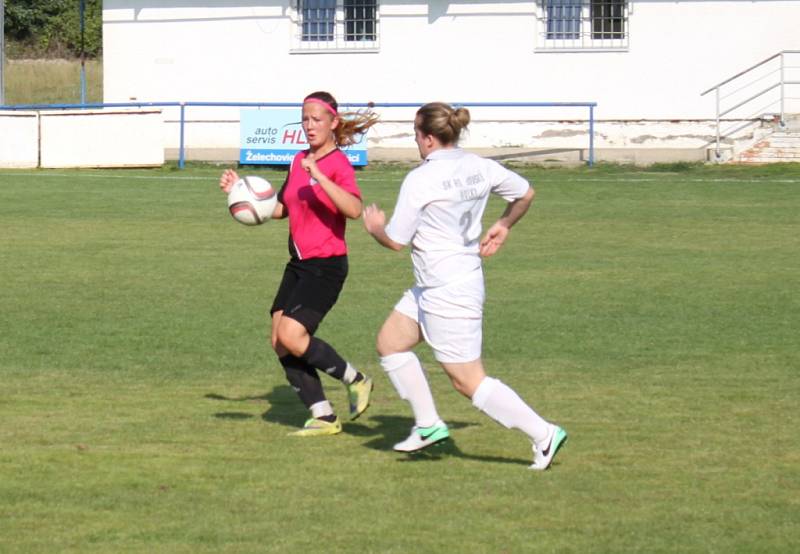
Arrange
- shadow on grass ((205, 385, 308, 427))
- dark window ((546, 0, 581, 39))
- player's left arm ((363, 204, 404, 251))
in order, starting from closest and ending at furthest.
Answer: player's left arm ((363, 204, 404, 251)) < shadow on grass ((205, 385, 308, 427)) < dark window ((546, 0, 581, 39))

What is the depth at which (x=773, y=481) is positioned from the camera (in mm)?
7145

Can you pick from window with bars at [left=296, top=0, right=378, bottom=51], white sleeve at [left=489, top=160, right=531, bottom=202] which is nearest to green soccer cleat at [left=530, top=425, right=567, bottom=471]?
white sleeve at [left=489, top=160, right=531, bottom=202]

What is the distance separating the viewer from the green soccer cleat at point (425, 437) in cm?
748

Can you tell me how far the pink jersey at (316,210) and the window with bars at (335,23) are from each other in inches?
1105

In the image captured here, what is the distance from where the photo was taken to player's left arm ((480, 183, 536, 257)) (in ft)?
24.4

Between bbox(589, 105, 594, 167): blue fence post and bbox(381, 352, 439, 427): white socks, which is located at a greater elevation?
bbox(589, 105, 594, 167): blue fence post

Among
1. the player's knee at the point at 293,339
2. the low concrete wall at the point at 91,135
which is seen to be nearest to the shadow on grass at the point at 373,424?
the player's knee at the point at 293,339

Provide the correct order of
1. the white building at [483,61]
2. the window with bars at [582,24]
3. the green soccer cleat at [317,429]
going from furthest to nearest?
the window with bars at [582,24] → the white building at [483,61] → the green soccer cleat at [317,429]

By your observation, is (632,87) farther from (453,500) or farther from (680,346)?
(453,500)

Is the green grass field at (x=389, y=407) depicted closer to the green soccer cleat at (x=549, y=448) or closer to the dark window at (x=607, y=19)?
the green soccer cleat at (x=549, y=448)

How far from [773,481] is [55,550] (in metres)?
3.38

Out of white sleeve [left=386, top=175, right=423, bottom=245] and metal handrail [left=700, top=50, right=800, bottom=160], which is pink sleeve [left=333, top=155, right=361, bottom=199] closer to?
white sleeve [left=386, top=175, right=423, bottom=245]

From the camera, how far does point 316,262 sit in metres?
8.17

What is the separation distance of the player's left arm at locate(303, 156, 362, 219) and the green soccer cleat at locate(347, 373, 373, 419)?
1.04 meters
